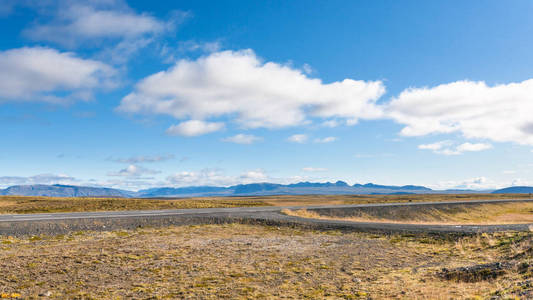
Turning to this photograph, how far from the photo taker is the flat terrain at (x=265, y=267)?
1080 cm

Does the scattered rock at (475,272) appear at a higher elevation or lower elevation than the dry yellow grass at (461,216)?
higher

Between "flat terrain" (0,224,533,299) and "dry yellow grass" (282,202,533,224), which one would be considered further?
"dry yellow grass" (282,202,533,224)

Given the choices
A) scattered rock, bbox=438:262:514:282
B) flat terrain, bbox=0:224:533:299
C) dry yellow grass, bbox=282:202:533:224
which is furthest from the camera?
dry yellow grass, bbox=282:202:533:224

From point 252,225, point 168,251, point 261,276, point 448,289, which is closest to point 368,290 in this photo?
point 448,289

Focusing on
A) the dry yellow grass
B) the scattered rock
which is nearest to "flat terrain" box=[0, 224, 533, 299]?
the scattered rock

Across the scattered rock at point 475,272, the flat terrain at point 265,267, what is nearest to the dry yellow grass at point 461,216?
the flat terrain at point 265,267

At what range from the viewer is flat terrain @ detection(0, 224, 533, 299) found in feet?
35.4

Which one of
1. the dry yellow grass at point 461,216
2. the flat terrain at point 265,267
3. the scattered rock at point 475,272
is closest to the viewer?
the flat terrain at point 265,267

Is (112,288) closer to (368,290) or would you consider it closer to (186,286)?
(186,286)

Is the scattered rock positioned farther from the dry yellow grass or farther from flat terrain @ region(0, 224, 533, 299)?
the dry yellow grass

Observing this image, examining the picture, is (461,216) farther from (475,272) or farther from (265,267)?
(265,267)

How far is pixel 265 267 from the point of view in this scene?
14203mm

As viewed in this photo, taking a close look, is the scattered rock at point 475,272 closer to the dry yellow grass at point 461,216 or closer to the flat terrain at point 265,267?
the flat terrain at point 265,267

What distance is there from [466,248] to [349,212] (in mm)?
30204
